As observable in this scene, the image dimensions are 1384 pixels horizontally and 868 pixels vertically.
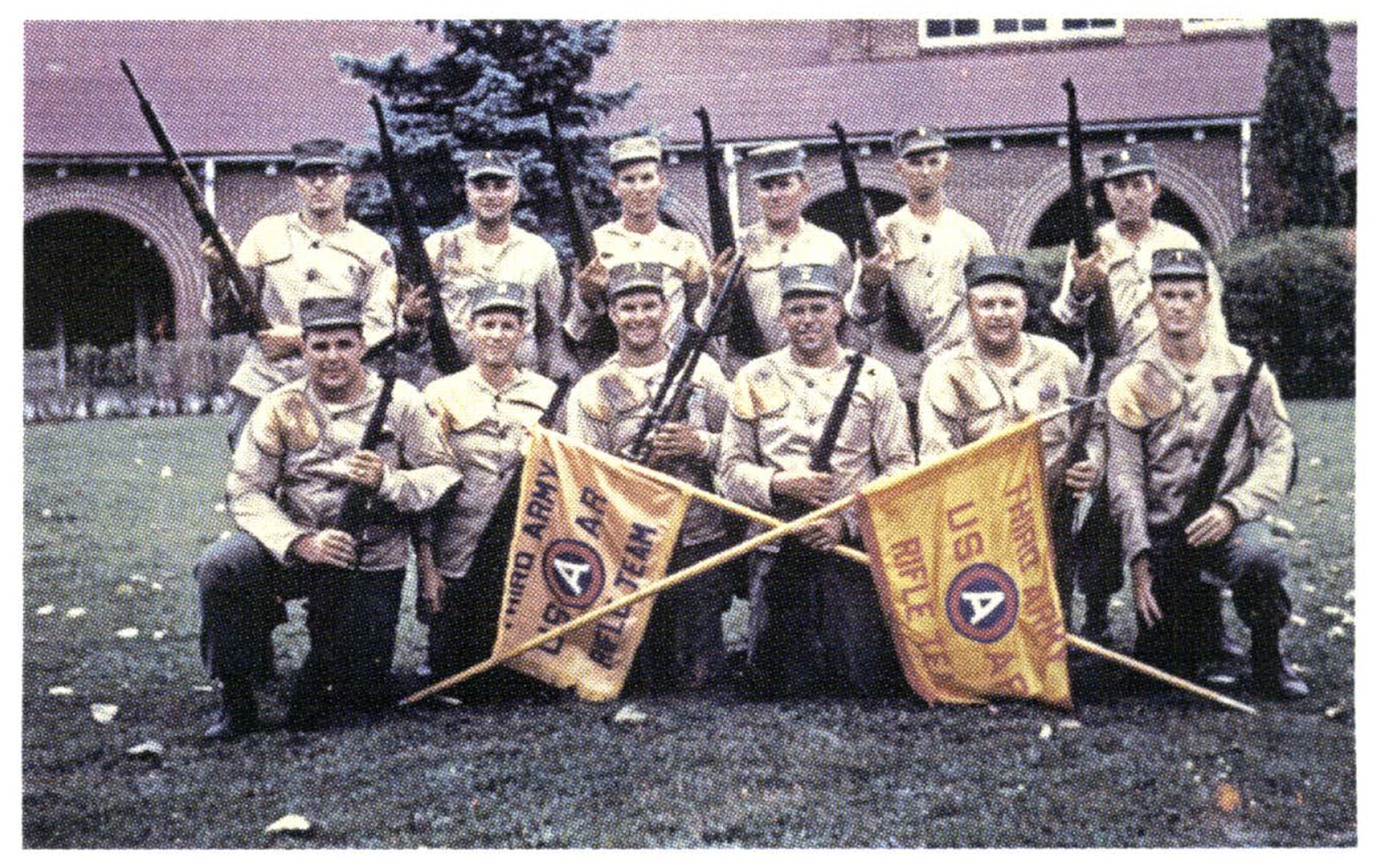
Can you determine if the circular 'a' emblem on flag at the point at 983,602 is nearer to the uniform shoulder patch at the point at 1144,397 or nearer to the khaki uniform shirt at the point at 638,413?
the uniform shoulder patch at the point at 1144,397

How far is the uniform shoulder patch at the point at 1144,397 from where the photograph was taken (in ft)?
18.0

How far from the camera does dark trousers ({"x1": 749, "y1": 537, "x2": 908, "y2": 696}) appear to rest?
544cm

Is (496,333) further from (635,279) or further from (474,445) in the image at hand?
(635,279)

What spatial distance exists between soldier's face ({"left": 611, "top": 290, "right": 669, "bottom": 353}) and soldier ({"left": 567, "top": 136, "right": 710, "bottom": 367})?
1.15 ft

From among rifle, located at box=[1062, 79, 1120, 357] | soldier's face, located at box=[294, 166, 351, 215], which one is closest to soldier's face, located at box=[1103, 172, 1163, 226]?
rifle, located at box=[1062, 79, 1120, 357]

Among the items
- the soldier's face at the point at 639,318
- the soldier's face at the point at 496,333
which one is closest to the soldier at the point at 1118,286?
the soldier's face at the point at 639,318

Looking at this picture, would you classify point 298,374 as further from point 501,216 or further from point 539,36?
point 539,36

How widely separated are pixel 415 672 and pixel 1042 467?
2.62 meters

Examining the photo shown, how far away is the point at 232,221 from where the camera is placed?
6.12 metres

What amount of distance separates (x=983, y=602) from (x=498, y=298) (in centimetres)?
217

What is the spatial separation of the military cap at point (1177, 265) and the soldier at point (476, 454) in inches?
96.7

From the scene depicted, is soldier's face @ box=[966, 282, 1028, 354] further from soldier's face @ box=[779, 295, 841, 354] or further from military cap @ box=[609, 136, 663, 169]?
military cap @ box=[609, 136, 663, 169]

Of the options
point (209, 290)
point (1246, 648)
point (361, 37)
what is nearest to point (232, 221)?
point (209, 290)

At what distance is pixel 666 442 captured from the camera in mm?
5477
